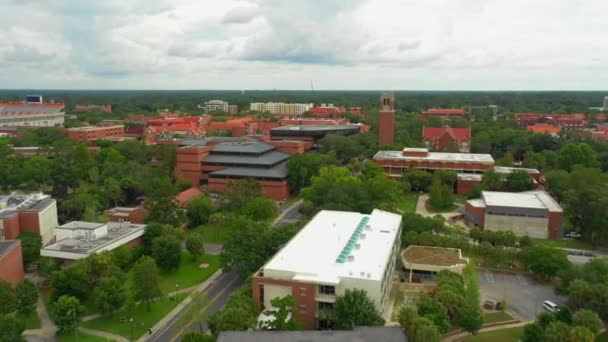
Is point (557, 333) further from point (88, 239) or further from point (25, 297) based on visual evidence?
point (88, 239)

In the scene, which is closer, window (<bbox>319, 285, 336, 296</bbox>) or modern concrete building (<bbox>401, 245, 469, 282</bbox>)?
window (<bbox>319, 285, 336, 296</bbox>)

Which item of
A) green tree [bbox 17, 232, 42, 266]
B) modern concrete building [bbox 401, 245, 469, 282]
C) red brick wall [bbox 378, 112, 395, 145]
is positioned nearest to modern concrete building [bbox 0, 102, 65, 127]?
red brick wall [bbox 378, 112, 395, 145]

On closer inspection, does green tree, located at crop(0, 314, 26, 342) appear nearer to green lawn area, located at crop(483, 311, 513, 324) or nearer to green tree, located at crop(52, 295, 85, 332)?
green tree, located at crop(52, 295, 85, 332)

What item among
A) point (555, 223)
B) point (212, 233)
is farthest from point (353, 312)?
point (555, 223)

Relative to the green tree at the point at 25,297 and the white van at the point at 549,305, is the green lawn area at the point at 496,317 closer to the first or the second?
the white van at the point at 549,305

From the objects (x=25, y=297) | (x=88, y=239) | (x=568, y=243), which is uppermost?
(x=88, y=239)
